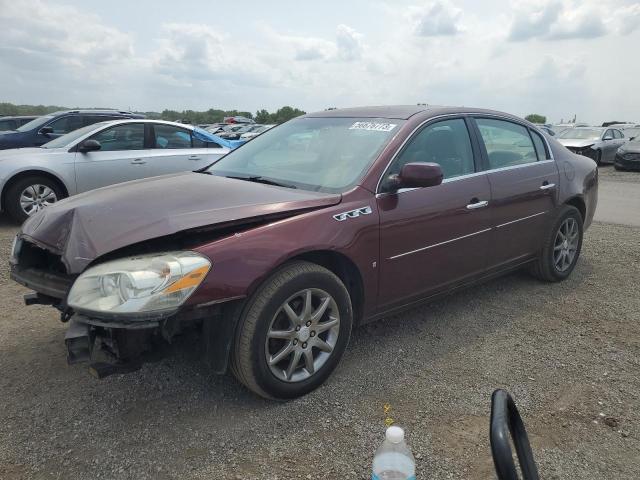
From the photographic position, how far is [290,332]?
2.80m

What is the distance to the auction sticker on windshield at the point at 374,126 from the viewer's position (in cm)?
354

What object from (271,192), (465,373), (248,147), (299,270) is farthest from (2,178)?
(465,373)

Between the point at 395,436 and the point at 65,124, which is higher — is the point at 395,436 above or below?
below

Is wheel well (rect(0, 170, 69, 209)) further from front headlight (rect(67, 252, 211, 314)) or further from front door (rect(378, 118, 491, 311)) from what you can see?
front door (rect(378, 118, 491, 311))

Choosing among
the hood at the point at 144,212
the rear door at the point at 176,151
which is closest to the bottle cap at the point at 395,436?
the hood at the point at 144,212

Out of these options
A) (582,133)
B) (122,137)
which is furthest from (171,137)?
(582,133)

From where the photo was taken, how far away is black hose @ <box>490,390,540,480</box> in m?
1.31

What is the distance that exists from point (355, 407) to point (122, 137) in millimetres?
6338

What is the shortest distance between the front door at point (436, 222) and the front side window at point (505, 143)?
0.76 ft

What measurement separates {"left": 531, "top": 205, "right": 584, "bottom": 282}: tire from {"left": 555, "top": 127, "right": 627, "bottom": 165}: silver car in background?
14356 millimetres

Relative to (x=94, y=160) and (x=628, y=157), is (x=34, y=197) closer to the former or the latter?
(x=94, y=160)

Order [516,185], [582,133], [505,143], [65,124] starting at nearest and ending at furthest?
[516,185] < [505,143] < [65,124] < [582,133]

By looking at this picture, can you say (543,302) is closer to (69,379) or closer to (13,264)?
(69,379)

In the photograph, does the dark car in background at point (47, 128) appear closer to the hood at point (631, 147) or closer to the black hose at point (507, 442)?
the black hose at point (507, 442)
